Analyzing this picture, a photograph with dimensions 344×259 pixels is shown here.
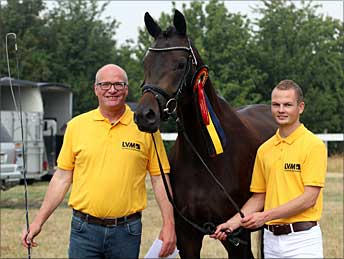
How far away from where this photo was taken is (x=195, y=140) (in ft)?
15.5

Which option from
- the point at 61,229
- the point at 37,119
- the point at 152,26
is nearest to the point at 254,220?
the point at 152,26

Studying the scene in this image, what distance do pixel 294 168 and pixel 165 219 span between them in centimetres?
90

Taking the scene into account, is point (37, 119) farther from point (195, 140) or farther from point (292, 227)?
point (292, 227)

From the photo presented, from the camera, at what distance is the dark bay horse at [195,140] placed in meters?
4.14

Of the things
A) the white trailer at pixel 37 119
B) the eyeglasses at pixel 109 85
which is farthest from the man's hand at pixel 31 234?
the white trailer at pixel 37 119

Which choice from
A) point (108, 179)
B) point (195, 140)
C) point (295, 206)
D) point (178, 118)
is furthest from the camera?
point (195, 140)

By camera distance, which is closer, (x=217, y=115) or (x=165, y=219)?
(x=165, y=219)

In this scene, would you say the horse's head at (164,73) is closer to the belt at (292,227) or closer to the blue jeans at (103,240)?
the blue jeans at (103,240)

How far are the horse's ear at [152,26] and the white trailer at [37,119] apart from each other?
10.6 m

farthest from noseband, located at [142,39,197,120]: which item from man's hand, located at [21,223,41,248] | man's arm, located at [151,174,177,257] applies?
man's hand, located at [21,223,41,248]

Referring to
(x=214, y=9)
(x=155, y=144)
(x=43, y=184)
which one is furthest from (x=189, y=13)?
(x=155, y=144)

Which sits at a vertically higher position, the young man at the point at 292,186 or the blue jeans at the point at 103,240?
the young man at the point at 292,186

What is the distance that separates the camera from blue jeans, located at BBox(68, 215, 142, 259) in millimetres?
4289

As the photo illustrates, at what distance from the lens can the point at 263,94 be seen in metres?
37.4
